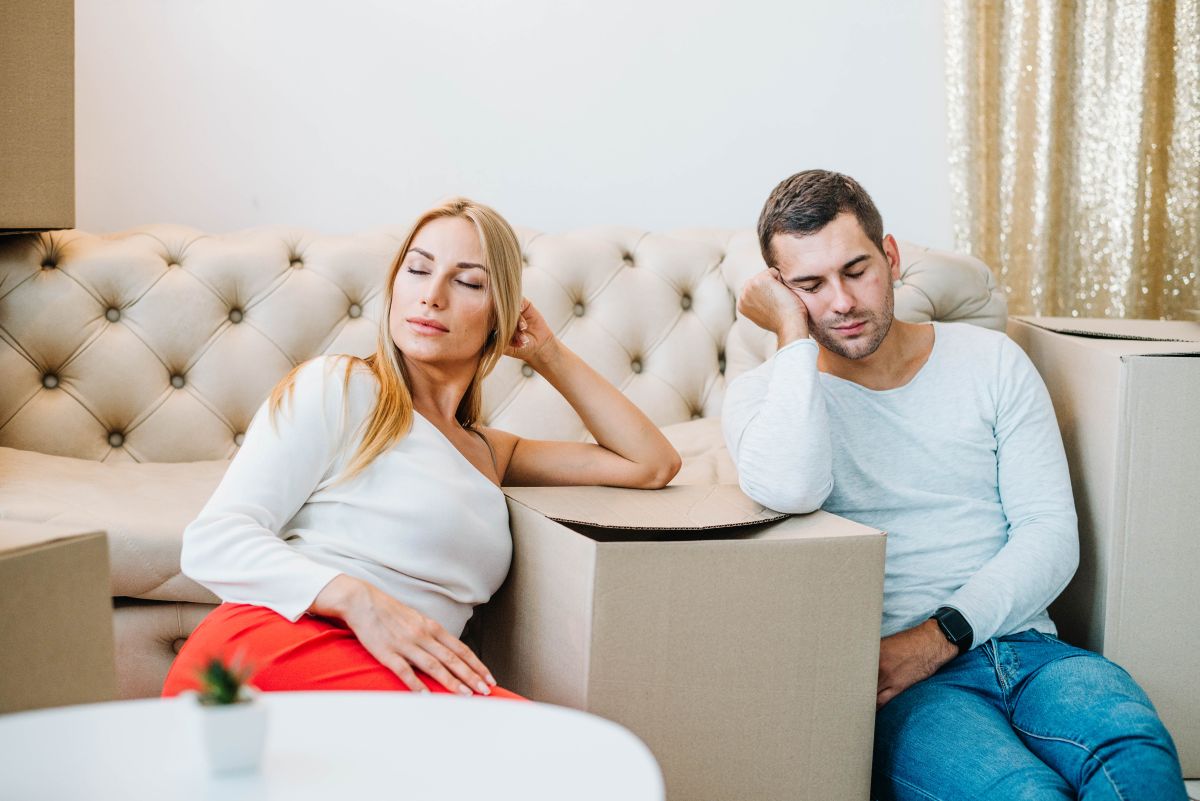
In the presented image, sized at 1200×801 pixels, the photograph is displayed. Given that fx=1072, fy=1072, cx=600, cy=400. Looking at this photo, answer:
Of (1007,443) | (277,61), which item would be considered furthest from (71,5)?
(1007,443)

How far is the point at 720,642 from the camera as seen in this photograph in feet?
3.38

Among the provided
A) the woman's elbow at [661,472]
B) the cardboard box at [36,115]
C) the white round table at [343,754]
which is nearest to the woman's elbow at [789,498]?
the woman's elbow at [661,472]

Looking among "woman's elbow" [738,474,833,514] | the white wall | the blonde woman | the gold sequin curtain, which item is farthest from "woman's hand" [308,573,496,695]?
the gold sequin curtain

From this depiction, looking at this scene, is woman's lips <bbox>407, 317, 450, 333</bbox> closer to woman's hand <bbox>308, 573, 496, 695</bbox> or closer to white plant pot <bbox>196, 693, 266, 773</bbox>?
woman's hand <bbox>308, 573, 496, 695</bbox>

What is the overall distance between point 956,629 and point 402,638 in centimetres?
63

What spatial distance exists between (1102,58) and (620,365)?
1.32 metres

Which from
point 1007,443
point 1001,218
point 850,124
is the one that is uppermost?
point 850,124

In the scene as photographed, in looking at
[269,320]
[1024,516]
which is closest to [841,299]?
[1024,516]

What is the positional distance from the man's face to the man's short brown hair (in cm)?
1

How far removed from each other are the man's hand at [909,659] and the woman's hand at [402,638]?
46cm

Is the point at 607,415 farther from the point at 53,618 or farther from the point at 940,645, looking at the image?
the point at 53,618

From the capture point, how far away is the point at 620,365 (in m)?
1.87

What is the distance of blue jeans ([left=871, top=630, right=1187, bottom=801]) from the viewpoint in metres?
1.04

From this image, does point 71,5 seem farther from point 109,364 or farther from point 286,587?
point 286,587
